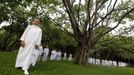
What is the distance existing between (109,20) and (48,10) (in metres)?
6.84

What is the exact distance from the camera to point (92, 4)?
3491 centimetres

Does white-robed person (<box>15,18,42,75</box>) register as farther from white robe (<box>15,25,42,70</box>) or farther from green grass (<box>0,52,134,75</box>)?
green grass (<box>0,52,134,75</box>)

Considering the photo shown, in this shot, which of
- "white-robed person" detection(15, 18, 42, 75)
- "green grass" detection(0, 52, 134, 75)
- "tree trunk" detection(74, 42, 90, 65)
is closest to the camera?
"green grass" detection(0, 52, 134, 75)

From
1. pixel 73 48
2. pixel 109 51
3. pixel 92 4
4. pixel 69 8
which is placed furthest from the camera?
pixel 109 51

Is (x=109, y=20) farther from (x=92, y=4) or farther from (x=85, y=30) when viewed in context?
(x=85, y=30)

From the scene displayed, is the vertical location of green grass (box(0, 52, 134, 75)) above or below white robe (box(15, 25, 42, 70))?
below

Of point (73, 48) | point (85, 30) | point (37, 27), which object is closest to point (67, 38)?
point (73, 48)

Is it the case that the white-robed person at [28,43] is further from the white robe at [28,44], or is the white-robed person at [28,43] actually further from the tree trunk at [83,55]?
the tree trunk at [83,55]

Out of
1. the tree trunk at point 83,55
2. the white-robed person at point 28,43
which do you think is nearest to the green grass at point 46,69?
the white-robed person at point 28,43

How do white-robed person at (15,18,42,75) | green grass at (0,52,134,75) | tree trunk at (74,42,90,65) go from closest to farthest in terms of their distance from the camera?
1. green grass at (0,52,134,75)
2. white-robed person at (15,18,42,75)
3. tree trunk at (74,42,90,65)

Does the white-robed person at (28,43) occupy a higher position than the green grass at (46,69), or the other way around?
the white-robed person at (28,43)

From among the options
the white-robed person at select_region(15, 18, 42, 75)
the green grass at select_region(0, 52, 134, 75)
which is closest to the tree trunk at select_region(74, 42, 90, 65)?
the green grass at select_region(0, 52, 134, 75)

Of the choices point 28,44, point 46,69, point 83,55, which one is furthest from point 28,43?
point 83,55

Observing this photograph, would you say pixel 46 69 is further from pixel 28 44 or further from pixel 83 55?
pixel 83 55
